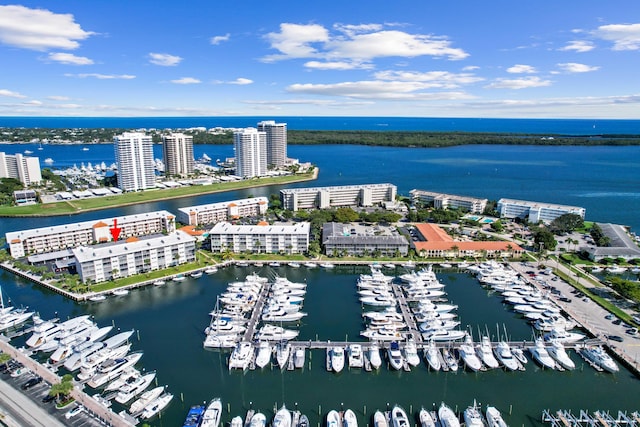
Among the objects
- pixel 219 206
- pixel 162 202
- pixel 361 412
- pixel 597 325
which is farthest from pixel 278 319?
pixel 162 202

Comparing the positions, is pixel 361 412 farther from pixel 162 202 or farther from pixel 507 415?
pixel 162 202

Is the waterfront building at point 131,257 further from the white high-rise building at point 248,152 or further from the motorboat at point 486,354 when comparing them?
the white high-rise building at point 248,152

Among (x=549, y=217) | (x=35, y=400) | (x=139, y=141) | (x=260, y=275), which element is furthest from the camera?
(x=139, y=141)

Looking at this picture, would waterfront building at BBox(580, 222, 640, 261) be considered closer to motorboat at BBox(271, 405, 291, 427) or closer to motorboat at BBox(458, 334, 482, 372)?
motorboat at BBox(458, 334, 482, 372)

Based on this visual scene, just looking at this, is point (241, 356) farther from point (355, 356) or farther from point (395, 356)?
point (395, 356)

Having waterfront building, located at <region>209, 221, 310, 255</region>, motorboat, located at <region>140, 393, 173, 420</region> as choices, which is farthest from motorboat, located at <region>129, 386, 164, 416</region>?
waterfront building, located at <region>209, 221, 310, 255</region>

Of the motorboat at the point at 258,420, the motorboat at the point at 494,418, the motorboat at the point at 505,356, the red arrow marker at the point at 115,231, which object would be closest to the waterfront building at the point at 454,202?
the motorboat at the point at 505,356
